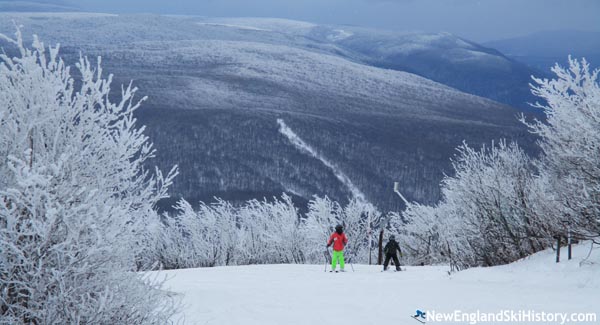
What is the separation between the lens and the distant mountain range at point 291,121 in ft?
270

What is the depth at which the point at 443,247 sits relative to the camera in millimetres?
19641


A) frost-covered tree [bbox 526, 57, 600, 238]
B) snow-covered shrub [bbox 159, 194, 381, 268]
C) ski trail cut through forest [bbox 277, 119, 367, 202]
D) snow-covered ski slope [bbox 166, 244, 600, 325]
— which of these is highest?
frost-covered tree [bbox 526, 57, 600, 238]

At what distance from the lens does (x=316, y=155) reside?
296 feet

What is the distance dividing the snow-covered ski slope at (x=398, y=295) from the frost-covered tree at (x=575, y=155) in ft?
2.29

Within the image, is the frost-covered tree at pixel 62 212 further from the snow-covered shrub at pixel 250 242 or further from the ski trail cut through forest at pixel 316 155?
the ski trail cut through forest at pixel 316 155

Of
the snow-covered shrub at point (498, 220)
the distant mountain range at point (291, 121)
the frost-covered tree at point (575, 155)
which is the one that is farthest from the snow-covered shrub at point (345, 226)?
the distant mountain range at point (291, 121)

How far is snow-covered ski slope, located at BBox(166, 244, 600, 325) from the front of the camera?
26.4 ft

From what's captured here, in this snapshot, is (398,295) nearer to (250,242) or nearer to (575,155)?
(575,155)

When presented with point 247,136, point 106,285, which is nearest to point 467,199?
point 106,285

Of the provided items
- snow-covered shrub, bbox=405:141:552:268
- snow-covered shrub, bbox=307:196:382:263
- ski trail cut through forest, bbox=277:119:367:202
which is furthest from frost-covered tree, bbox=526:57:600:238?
ski trail cut through forest, bbox=277:119:367:202

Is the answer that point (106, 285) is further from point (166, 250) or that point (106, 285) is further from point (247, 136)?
point (247, 136)

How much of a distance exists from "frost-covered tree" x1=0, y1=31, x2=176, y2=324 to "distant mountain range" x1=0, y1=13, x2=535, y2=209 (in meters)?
67.3

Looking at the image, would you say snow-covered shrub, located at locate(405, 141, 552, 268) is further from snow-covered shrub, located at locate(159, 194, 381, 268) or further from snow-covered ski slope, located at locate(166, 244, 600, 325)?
snow-covered shrub, located at locate(159, 194, 381, 268)

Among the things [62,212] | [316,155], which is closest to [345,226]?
[62,212]
